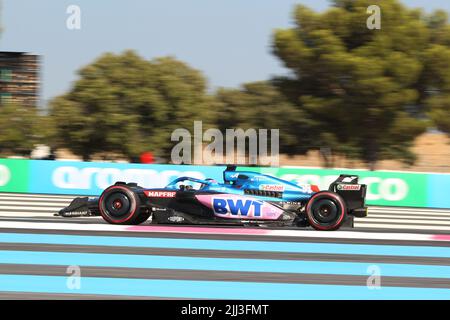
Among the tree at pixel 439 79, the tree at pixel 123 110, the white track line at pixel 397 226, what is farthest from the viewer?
the tree at pixel 439 79

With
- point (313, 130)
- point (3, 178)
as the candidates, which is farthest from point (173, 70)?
point (3, 178)

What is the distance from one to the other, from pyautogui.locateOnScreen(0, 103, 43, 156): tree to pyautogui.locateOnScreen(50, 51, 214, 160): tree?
1046 mm

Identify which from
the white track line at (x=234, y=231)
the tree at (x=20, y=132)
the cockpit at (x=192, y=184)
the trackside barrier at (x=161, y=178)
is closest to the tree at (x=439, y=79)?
the trackside barrier at (x=161, y=178)

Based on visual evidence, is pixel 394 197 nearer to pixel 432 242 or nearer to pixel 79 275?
pixel 432 242

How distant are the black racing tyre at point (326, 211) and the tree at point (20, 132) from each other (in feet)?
74.1

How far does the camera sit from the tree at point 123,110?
103 ft

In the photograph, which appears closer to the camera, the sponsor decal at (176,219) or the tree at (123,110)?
the sponsor decal at (176,219)

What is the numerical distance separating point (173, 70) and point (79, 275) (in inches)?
1106

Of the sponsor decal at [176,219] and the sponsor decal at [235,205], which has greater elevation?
the sponsor decal at [235,205]

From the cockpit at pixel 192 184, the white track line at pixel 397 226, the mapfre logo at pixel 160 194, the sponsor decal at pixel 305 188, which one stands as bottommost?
the white track line at pixel 397 226

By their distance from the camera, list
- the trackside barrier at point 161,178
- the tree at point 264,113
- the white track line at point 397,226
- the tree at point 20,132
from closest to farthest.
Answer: the white track line at point 397,226
the trackside barrier at point 161,178
the tree at point 20,132
the tree at point 264,113

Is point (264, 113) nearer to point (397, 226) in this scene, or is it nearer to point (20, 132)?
point (20, 132)

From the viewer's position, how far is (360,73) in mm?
31188

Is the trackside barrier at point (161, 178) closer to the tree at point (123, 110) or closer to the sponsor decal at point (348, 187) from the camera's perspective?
the sponsor decal at point (348, 187)
